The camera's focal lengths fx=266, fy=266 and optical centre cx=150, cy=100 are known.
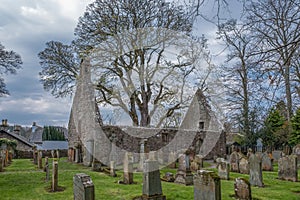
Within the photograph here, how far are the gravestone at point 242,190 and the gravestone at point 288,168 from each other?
14.6ft

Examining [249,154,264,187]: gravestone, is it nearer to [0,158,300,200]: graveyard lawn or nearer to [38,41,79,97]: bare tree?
[0,158,300,200]: graveyard lawn

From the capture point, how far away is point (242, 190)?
274 inches

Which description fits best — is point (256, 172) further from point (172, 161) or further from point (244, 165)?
point (172, 161)

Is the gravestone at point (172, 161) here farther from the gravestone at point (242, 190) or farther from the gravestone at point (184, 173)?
the gravestone at point (242, 190)

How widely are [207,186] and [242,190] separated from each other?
224cm

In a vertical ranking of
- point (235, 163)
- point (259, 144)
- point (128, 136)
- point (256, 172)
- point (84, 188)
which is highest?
point (128, 136)

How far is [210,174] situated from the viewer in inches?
207

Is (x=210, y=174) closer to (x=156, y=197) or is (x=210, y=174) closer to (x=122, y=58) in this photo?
(x=156, y=197)

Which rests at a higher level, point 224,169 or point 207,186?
point 207,186

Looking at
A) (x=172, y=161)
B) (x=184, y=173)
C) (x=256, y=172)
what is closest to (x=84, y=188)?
(x=184, y=173)

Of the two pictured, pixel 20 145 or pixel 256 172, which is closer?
pixel 256 172

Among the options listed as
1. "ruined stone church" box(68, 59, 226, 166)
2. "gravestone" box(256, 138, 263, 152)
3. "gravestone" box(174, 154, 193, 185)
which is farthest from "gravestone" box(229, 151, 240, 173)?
"gravestone" box(256, 138, 263, 152)

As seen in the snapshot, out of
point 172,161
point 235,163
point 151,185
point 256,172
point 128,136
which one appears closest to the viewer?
point 151,185

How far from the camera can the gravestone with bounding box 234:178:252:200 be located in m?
6.85
